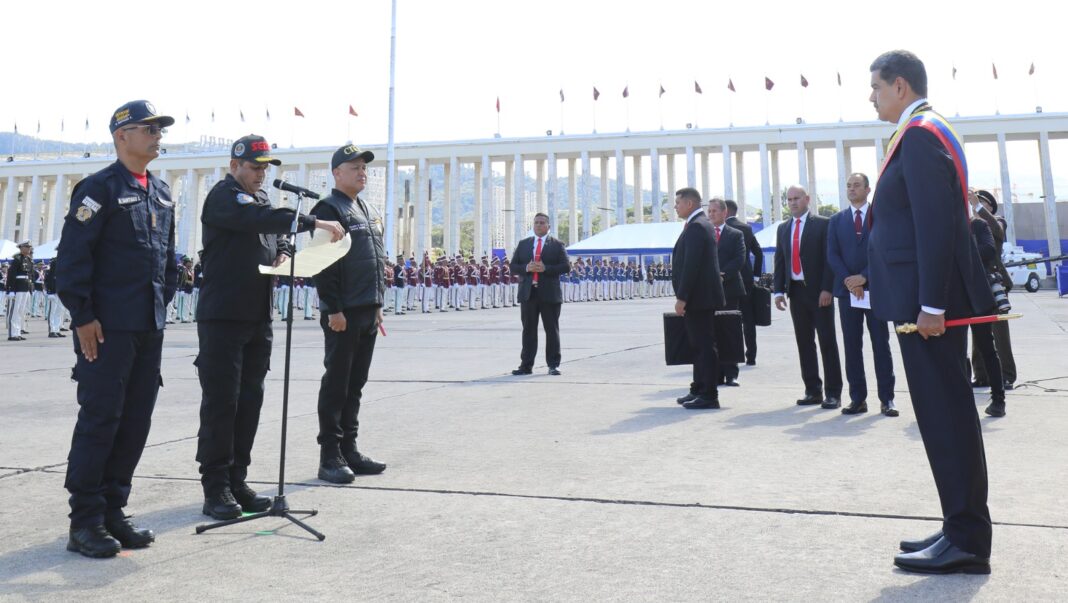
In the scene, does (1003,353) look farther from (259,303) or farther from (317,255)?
(259,303)

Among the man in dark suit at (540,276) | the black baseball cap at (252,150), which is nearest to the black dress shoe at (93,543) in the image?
the black baseball cap at (252,150)

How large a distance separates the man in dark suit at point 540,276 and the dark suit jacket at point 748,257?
2.06 metres

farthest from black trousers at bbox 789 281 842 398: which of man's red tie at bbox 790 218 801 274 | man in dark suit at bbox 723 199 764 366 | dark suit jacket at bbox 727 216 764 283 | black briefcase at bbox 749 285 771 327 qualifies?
black briefcase at bbox 749 285 771 327

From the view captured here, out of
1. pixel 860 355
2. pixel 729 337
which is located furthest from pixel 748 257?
pixel 860 355

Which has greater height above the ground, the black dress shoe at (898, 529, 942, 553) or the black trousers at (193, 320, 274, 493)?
the black trousers at (193, 320, 274, 493)

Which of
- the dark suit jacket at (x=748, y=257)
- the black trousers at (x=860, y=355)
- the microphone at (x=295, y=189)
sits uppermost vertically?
the dark suit jacket at (x=748, y=257)

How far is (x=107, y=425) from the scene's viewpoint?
3895 mm

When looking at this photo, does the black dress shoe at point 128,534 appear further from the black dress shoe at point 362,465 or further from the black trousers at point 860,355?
the black trousers at point 860,355

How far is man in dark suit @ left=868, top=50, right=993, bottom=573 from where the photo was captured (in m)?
3.46

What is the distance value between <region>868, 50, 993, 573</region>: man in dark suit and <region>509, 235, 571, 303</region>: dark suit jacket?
7600 mm

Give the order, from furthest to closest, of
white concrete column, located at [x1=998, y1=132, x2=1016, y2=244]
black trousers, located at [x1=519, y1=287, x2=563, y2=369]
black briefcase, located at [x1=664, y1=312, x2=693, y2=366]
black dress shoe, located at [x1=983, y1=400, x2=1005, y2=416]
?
1. white concrete column, located at [x1=998, y1=132, x2=1016, y2=244]
2. black trousers, located at [x1=519, y1=287, x2=563, y2=369]
3. black briefcase, located at [x1=664, y1=312, x2=693, y2=366]
4. black dress shoe, located at [x1=983, y1=400, x2=1005, y2=416]

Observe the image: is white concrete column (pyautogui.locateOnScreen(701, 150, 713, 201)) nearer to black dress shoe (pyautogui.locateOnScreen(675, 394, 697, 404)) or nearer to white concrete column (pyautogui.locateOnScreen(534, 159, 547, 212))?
white concrete column (pyautogui.locateOnScreen(534, 159, 547, 212))

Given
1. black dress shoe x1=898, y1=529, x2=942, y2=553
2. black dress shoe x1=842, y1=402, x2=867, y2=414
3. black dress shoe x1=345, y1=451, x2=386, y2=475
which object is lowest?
black dress shoe x1=898, y1=529, x2=942, y2=553

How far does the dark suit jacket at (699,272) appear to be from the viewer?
8.16m
